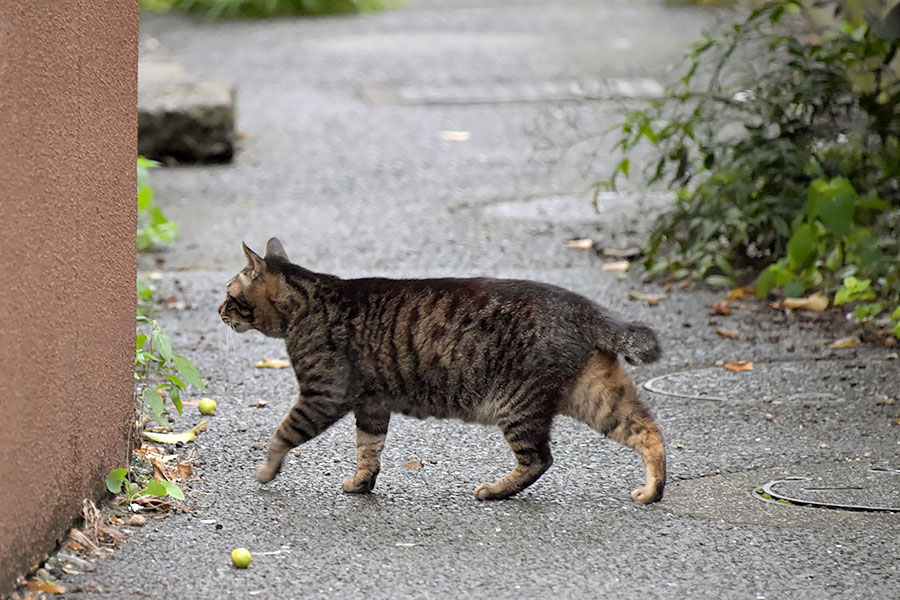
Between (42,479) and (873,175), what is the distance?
5.17 meters

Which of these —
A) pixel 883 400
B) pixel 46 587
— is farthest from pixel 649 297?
pixel 46 587

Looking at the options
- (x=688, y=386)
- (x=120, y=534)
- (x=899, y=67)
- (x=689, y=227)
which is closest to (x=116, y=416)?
(x=120, y=534)

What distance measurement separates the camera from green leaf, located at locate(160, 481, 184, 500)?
454 centimetres

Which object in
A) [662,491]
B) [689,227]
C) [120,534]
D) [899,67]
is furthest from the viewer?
[899,67]

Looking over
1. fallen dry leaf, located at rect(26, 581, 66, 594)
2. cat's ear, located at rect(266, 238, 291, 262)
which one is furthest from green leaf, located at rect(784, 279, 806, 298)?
fallen dry leaf, located at rect(26, 581, 66, 594)

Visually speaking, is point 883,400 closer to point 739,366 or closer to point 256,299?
point 739,366

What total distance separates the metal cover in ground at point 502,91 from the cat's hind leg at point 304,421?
26.2ft

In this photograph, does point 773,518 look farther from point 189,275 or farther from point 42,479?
point 189,275

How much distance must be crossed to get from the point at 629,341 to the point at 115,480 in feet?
6.29

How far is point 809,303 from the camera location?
23.4 ft

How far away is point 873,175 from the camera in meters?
7.26

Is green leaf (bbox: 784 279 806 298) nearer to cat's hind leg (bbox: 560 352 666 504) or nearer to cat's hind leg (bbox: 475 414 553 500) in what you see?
cat's hind leg (bbox: 560 352 666 504)

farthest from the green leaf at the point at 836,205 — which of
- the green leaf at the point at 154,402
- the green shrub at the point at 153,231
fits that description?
the green shrub at the point at 153,231

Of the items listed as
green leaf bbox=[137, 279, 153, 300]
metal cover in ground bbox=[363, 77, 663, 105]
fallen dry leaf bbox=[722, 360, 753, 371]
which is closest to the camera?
fallen dry leaf bbox=[722, 360, 753, 371]
